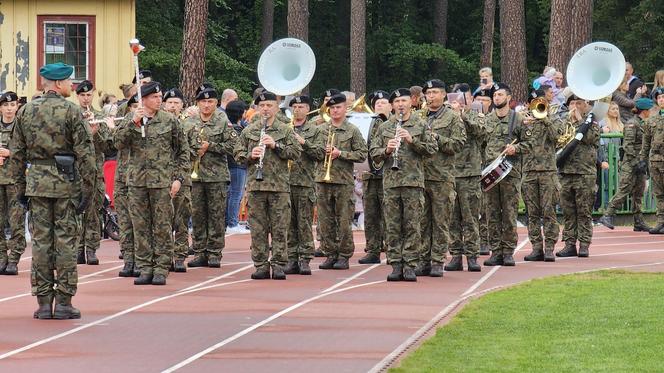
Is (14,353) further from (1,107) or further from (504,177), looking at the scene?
(504,177)

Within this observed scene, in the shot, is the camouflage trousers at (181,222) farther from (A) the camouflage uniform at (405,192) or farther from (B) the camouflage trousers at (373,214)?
(A) the camouflage uniform at (405,192)

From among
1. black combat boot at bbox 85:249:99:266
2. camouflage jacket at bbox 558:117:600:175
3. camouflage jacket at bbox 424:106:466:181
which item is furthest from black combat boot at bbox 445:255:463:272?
black combat boot at bbox 85:249:99:266

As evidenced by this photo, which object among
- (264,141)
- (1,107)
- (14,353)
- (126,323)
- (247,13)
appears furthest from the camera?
(247,13)

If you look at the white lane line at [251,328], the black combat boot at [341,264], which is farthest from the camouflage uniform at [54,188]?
the black combat boot at [341,264]

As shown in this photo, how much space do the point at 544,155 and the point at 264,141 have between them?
408 centimetres

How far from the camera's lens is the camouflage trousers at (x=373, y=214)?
66.9 feet

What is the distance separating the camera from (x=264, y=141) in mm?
18594

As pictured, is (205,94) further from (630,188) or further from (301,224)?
(630,188)

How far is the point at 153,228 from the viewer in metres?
18.3

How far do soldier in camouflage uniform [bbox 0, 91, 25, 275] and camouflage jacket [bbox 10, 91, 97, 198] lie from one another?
174 inches

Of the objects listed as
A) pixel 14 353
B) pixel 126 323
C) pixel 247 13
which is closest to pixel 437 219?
pixel 126 323

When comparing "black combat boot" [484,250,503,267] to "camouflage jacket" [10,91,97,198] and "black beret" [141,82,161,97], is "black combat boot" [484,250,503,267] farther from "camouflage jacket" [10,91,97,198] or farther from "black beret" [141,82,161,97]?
"camouflage jacket" [10,91,97,198]

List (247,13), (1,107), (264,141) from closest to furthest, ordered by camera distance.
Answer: (264,141)
(1,107)
(247,13)

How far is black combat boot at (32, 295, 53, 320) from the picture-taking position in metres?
15.1
